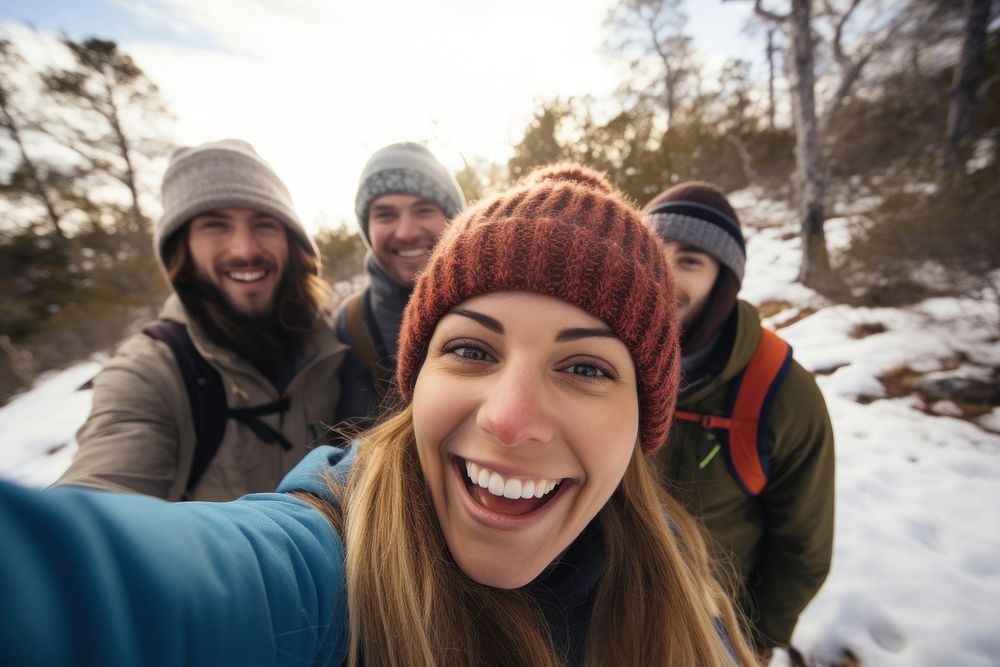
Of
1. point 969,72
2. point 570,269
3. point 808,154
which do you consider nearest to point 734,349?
point 570,269

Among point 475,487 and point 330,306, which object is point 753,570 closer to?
point 475,487

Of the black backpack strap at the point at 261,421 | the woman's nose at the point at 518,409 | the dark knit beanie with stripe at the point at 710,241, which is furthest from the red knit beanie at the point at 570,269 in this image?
the black backpack strap at the point at 261,421

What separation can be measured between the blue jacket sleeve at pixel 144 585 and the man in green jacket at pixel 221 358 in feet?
3.80

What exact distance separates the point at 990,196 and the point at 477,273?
6416mm

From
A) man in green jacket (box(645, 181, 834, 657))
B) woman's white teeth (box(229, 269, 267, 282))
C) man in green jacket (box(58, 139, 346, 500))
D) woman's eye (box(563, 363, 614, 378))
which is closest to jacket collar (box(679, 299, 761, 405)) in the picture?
man in green jacket (box(645, 181, 834, 657))

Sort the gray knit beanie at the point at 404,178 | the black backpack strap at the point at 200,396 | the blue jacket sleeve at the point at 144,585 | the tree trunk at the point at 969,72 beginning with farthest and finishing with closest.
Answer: the tree trunk at the point at 969,72, the gray knit beanie at the point at 404,178, the black backpack strap at the point at 200,396, the blue jacket sleeve at the point at 144,585

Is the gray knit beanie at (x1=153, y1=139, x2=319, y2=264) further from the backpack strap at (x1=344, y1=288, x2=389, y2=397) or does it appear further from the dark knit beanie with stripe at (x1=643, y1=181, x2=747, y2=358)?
the dark knit beanie with stripe at (x1=643, y1=181, x2=747, y2=358)

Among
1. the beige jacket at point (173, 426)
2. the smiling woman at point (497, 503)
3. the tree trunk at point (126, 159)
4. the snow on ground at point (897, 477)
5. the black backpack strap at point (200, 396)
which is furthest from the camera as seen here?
the tree trunk at point (126, 159)

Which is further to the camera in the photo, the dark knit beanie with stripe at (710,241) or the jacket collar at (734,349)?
the dark knit beanie with stripe at (710,241)

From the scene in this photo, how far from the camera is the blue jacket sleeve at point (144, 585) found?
361 mm

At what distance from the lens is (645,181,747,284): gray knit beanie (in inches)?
72.4

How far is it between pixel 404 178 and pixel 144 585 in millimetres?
2380

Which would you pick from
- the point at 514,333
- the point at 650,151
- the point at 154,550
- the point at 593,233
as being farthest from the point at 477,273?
the point at 650,151

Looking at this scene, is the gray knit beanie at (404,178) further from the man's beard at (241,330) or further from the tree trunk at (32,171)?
the tree trunk at (32,171)
